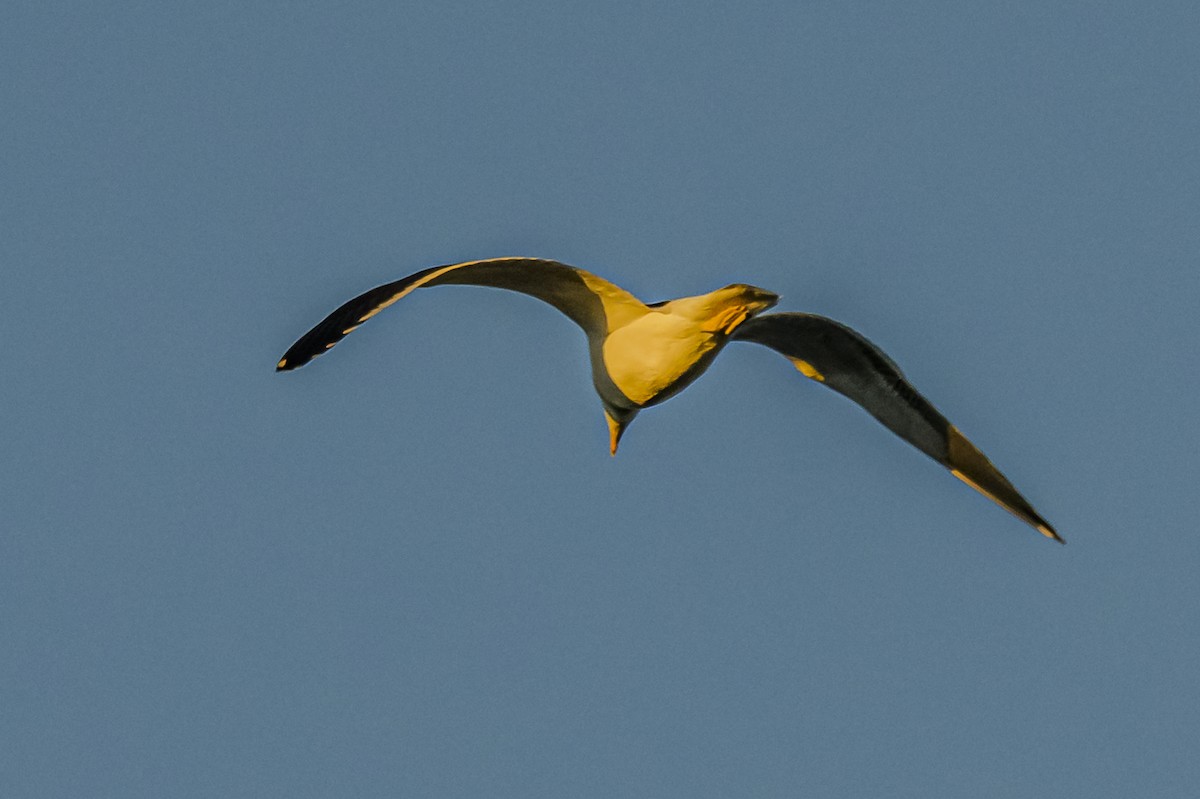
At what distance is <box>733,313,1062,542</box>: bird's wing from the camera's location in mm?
14648

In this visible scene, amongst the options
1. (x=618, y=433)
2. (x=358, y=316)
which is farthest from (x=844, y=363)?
(x=358, y=316)

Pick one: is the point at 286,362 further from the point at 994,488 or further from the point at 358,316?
the point at 994,488

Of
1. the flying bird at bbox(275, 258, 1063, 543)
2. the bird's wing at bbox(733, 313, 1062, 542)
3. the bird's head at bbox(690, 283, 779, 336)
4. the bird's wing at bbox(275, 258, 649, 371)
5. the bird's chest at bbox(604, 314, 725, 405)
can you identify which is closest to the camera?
the bird's head at bbox(690, 283, 779, 336)

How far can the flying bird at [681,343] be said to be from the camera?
13.2 m

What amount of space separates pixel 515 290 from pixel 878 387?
2668 mm

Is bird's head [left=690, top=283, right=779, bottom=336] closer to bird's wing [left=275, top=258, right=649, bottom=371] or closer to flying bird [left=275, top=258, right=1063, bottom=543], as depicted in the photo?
flying bird [left=275, top=258, right=1063, bottom=543]

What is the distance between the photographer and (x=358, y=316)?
13.0 m

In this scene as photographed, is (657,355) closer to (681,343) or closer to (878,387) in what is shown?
(681,343)

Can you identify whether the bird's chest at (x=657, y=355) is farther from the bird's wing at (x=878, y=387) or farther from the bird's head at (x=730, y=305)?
the bird's wing at (x=878, y=387)

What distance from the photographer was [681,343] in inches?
535

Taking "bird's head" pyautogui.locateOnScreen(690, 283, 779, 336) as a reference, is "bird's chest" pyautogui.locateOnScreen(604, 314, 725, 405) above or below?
below

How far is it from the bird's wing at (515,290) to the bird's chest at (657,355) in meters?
0.12

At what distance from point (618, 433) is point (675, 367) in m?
1.13

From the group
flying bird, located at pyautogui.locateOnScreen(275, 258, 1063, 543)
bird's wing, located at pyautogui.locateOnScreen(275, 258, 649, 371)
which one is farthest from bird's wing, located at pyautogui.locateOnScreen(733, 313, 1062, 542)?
bird's wing, located at pyautogui.locateOnScreen(275, 258, 649, 371)
